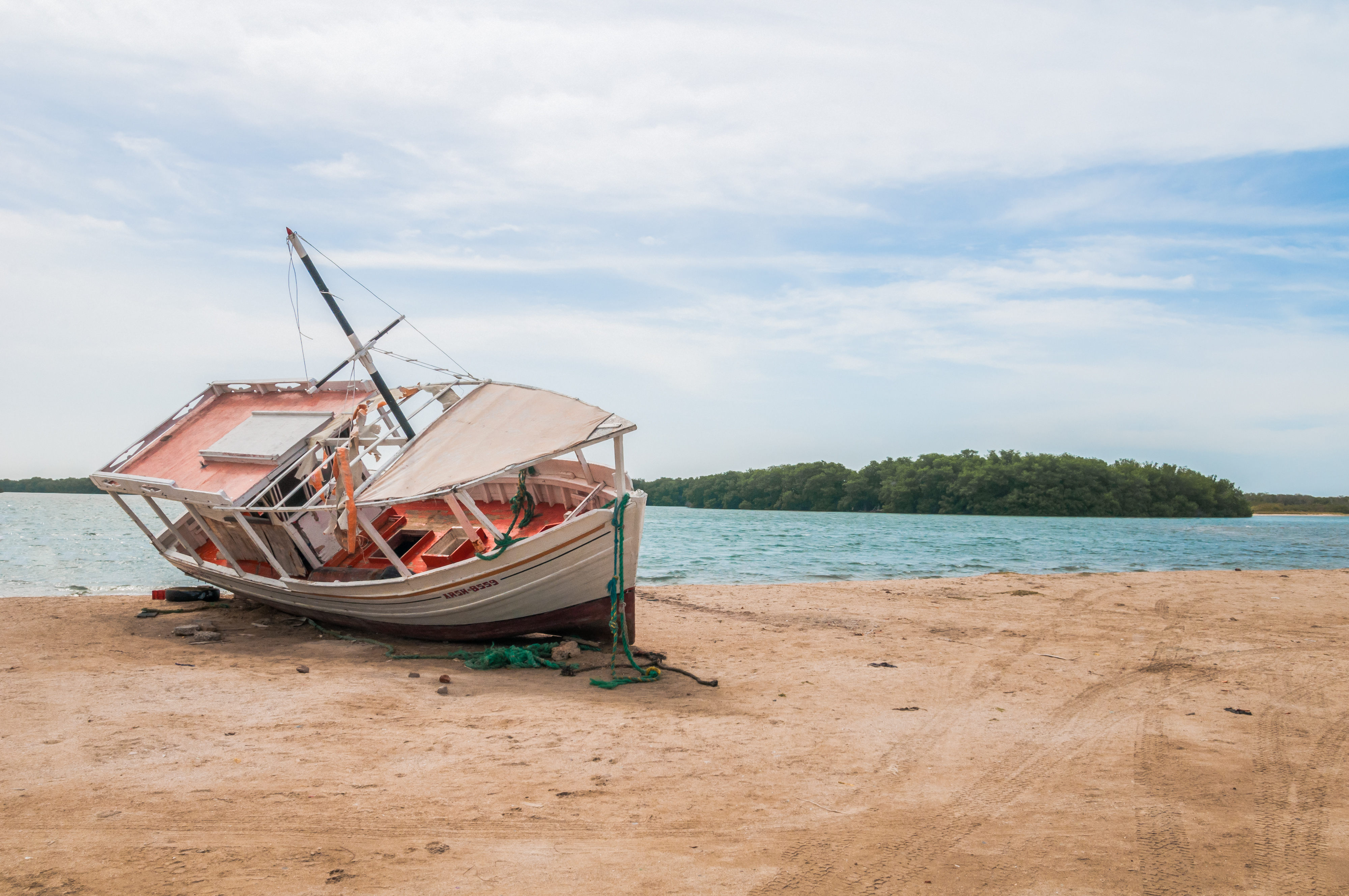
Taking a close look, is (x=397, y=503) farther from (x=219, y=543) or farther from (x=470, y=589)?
(x=219, y=543)

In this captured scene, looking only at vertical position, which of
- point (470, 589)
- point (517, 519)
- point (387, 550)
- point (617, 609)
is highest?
point (517, 519)

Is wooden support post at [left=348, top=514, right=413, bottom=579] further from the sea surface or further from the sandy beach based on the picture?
the sea surface

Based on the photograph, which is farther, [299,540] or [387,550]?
[299,540]

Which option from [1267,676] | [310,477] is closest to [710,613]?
[310,477]

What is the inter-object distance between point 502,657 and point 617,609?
1549 millimetres

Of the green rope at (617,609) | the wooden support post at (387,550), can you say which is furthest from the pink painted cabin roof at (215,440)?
the green rope at (617,609)

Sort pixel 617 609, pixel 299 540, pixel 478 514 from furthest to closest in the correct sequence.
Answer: pixel 299 540 → pixel 617 609 → pixel 478 514

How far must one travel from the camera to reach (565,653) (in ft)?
31.8

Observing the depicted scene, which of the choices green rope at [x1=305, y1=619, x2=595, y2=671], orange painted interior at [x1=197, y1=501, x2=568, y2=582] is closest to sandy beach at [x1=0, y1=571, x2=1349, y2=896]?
green rope at [x1=305, y1=619, x2=595, y2=671]

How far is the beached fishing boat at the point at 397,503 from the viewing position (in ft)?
31.1

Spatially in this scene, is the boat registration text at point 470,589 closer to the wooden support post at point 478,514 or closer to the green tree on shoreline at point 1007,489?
the wooden support post at point 478,514

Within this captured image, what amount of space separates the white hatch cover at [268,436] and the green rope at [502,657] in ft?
11.0

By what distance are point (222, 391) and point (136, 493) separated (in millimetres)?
2935

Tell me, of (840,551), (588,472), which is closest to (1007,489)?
(840,551)
